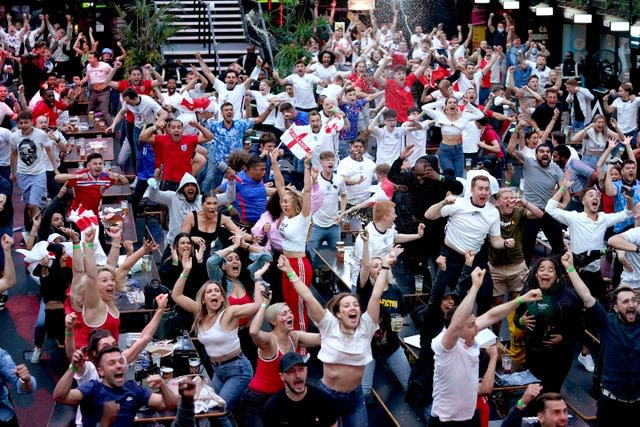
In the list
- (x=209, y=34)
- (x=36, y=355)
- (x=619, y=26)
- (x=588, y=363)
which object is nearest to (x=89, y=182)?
(x=36, y=355)

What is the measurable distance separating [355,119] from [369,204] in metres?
4.88

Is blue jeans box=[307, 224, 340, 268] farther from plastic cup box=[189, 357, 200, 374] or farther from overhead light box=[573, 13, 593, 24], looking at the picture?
overhead light box=[573, 13, 593, 24]

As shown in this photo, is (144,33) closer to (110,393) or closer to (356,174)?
(356,174)

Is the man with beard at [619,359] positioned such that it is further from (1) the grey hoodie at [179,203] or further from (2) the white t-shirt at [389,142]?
(2) the white t-shirt at [389,142]

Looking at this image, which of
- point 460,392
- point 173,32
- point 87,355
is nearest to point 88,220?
point 87,355

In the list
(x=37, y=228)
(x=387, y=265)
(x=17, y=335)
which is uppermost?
(x=387, y=265)

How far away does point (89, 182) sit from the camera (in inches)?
523

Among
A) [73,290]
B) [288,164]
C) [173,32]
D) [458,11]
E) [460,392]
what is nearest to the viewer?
[460,392]

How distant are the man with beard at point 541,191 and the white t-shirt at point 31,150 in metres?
5.88

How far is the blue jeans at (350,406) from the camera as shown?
27.7ft

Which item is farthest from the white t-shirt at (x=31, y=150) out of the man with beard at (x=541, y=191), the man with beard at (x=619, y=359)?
the man with beard at (x=619, y=359)

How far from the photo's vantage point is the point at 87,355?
8.44 m

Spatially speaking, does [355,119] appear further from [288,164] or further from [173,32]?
[173,32]

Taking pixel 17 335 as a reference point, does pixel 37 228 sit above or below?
above
